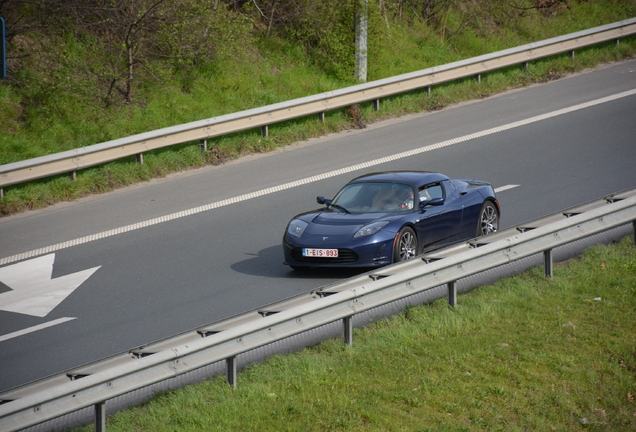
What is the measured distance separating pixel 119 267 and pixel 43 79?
8266mm

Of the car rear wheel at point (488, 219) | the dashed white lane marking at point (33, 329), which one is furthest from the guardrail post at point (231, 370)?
the car rear wheel at point (488, 219)

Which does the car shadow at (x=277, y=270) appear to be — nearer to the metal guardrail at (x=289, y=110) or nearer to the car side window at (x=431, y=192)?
the car side window at (x=431, y=192)

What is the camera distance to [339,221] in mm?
11656

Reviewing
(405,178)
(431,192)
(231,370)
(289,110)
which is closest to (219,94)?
(289,110)

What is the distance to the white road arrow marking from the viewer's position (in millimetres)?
10883

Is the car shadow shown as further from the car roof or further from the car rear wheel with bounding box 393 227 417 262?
the car roof

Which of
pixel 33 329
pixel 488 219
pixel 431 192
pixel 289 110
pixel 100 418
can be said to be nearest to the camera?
pixel 100 418

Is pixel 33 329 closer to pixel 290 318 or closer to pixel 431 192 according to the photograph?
pixel 290 318

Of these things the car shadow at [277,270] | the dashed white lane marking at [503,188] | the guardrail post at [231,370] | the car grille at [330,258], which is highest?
the guardrail post at [231,370]

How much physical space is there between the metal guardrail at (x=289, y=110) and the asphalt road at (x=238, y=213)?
34.0 inches

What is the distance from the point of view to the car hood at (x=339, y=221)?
37.3ft

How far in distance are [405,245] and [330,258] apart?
1.05 metres

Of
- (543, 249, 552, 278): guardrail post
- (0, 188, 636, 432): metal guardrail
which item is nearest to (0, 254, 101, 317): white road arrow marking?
(0, 188, 636, 432): metal guardrail

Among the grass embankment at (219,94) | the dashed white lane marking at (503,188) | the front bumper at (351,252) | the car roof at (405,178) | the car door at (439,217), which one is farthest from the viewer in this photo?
the grass embankment at (219,94)
